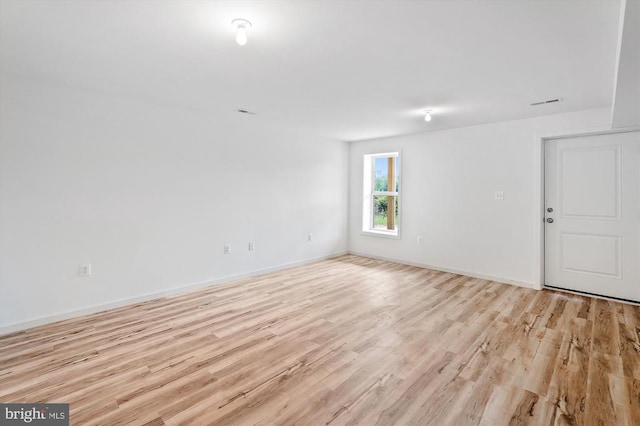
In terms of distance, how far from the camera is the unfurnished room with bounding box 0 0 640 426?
184cm

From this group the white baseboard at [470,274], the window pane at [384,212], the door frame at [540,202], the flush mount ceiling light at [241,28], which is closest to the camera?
the flush mount ceiling light at [241,28]

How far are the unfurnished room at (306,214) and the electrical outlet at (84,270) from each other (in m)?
0.03

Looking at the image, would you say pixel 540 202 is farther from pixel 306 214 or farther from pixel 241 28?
pixel 241 28

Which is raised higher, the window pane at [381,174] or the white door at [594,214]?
the window pane at [381,174]

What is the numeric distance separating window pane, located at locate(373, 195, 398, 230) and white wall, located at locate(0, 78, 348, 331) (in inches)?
76.6

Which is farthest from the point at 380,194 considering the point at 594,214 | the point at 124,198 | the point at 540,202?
the point at 124,198

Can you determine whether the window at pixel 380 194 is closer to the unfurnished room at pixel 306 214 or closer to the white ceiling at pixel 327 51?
the unfurnished room at pixel 306 214

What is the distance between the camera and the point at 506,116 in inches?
156

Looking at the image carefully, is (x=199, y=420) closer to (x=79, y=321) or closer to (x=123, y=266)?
(x=79, y=321)

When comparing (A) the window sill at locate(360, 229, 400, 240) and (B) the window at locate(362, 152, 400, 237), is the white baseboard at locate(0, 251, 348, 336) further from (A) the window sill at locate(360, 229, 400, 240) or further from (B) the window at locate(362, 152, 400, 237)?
(B) the window at locate(362, 152, 400, 237)

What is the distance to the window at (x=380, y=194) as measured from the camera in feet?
19.5

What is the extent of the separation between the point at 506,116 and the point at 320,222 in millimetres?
3300

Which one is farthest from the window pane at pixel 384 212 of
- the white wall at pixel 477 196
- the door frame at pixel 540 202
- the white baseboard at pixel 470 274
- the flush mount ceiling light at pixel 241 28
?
the flush mount ceiling light at pixel 241 28

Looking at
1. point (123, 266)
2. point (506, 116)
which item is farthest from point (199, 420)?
point (506, 116)
